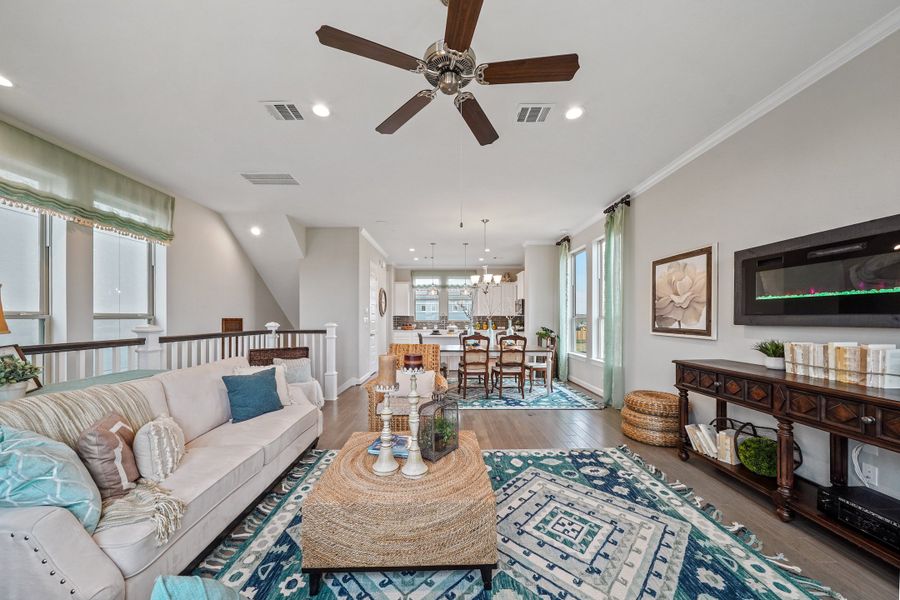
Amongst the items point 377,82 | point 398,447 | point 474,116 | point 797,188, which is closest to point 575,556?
point 398,447

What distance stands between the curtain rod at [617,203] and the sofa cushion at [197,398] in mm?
4901

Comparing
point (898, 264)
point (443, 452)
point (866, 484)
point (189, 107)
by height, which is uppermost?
point (189, 107)

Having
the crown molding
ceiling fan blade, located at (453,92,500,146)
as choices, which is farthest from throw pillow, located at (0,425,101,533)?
the crown molding

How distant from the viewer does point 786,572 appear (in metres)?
1.74

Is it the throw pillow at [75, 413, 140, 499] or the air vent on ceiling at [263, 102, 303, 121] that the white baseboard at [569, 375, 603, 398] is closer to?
the air vent on ceiling at [263, 102, 303, 121]

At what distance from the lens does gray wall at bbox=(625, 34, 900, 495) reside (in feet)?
6.59

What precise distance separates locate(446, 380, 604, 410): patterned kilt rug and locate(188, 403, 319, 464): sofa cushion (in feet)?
7.41

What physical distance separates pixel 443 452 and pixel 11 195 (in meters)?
4.01

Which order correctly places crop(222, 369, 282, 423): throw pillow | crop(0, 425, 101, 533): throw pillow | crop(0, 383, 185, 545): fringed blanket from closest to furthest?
crop(0, 425, 101, 533): throw pillow → crop(0, 383, 185, 545): fringed blanket → crop(222, 369, 282, 423): throw pillow

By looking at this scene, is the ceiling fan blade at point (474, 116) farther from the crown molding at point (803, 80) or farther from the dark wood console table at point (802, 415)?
the dark wood console table at point (802, 415)

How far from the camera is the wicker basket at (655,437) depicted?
10.8ft

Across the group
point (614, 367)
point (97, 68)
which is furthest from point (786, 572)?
point (97, 68)

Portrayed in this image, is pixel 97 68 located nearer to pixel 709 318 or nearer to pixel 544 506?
pixel 544 506

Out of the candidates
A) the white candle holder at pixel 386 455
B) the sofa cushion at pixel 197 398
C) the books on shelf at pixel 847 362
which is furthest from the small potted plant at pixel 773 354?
the sofa cushion at pixel 197 398
